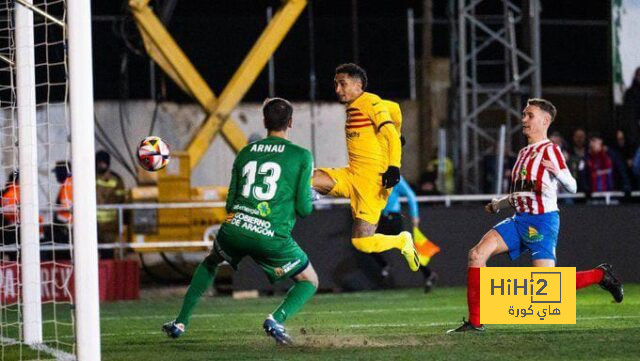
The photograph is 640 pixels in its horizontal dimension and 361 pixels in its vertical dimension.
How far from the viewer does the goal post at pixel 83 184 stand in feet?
25.7

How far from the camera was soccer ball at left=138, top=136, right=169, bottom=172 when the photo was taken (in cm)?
1077

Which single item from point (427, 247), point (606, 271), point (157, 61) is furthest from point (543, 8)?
point (606, 271)

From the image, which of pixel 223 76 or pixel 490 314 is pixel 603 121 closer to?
pixel 223 76

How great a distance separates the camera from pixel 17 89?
34.9ft

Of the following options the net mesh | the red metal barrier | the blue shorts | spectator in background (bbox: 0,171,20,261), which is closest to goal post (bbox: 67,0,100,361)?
the net mesh

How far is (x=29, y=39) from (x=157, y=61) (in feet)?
A: 40.2

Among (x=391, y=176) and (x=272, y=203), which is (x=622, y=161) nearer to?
(x=391, y=176)

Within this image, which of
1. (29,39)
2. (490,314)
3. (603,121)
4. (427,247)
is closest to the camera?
(490,314)

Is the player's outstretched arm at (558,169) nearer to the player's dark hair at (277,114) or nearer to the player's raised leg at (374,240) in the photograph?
the player's raised leg at (374,240)

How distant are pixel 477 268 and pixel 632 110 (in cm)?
1181

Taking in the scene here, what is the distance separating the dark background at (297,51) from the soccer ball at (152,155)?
474 inches

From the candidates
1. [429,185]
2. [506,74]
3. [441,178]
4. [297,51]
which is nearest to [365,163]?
[429,185]

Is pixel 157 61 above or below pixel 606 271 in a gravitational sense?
above

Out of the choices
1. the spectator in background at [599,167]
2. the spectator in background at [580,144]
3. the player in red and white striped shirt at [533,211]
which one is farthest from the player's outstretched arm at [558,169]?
the spectator in background at [580,144]
